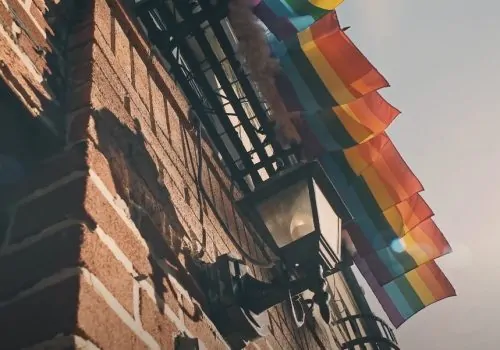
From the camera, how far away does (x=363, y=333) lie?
7625 mm

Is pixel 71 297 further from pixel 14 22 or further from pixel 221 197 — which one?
pixel 221 197

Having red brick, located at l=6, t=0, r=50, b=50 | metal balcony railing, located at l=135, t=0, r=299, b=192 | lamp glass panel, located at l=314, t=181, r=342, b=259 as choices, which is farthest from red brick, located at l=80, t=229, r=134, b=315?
metal balcony railing, located at l=135, t=0, r=299, b=192

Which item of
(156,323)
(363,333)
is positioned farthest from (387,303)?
(156,323)

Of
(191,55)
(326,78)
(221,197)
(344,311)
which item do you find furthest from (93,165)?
(344,311)

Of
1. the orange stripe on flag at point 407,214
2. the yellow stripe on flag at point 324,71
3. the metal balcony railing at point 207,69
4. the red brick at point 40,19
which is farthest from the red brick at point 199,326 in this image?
the orange stripe on flag at point 407,214

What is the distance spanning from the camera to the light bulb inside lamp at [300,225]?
239 cm

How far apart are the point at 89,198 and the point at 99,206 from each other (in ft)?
0.16

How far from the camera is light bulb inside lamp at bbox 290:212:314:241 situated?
2.39 m

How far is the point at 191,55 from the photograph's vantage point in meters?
4.66

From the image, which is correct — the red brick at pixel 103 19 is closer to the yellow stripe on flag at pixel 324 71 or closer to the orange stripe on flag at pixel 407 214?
the yellow stripe on flag at pixel 324 71

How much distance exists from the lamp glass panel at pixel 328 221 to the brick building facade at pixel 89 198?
1.72 feet

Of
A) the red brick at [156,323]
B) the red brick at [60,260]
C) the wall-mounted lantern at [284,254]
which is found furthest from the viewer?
the wall-mounted lantern at [284,254]

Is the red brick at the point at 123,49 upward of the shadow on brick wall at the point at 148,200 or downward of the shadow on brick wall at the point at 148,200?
upward

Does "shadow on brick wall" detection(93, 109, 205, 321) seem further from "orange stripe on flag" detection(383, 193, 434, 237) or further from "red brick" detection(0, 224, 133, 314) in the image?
"orange stripe on flag" detection(383, 193, 434, 237)
